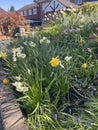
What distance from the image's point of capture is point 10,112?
3.16 metres

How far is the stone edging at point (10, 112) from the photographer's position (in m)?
2.85

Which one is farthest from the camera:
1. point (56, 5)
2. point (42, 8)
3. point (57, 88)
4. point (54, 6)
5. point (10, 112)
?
point (42, 8)

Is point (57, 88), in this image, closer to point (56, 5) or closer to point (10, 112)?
point (10, 112)

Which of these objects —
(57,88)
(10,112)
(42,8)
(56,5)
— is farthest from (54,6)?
(10,112)

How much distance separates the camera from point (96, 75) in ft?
12.7

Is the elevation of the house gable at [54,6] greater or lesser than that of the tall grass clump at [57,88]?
greater

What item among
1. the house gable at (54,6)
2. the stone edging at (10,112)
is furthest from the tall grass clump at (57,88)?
the house gable at (54,6)

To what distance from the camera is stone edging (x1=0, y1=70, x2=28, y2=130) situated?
9.36 feet

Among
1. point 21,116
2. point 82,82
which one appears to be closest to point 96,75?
point 82,82

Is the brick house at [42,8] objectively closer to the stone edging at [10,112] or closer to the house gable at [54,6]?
the house gable at [54,6]

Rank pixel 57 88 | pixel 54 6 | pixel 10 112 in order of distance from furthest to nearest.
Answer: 1. pixel 54 6
2. pixel 57 88
3. pixel 10 112

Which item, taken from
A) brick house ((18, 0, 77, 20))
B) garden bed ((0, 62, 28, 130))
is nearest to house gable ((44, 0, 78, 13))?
brick house ((18, 0, 77, 20))

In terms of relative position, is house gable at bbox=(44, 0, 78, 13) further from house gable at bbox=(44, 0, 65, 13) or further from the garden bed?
the garden bed

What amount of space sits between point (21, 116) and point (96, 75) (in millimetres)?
1454
